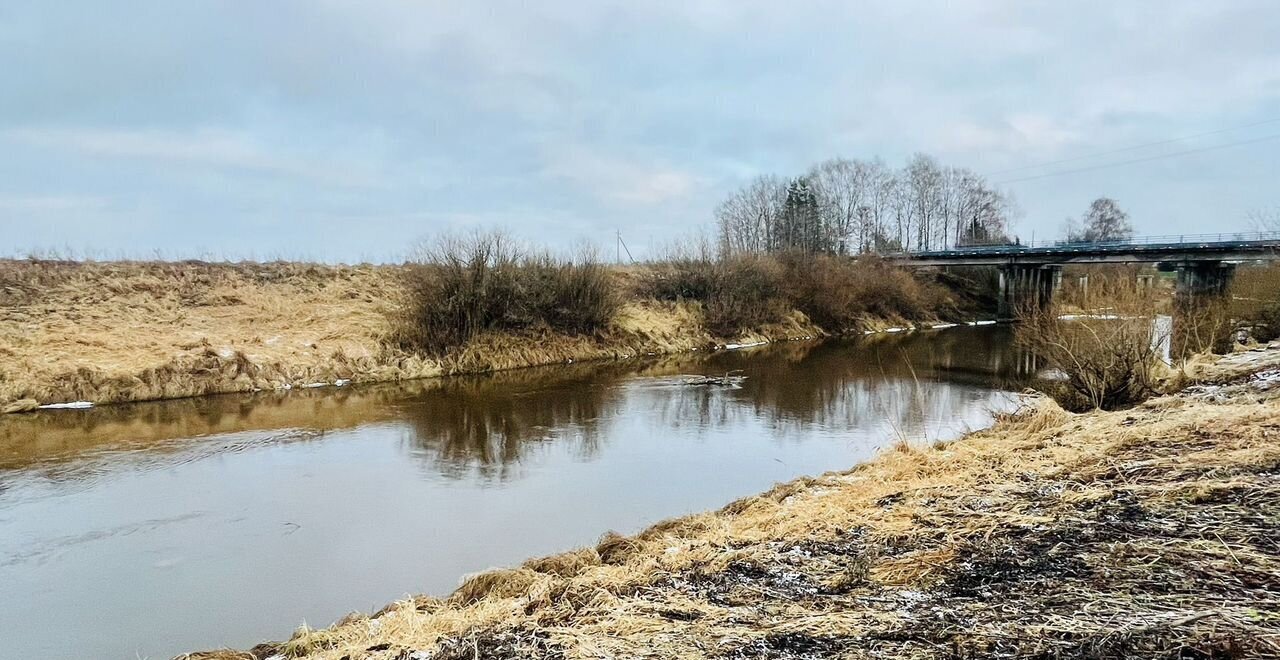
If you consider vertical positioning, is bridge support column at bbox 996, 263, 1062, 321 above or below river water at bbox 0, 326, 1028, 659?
above

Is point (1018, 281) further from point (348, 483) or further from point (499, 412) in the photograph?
point (348, 483)

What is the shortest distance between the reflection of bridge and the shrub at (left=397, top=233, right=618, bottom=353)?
18826 millimetres

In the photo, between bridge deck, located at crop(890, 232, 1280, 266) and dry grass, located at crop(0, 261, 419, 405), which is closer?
dry grass, located at crop(0, 261, 419, 405)

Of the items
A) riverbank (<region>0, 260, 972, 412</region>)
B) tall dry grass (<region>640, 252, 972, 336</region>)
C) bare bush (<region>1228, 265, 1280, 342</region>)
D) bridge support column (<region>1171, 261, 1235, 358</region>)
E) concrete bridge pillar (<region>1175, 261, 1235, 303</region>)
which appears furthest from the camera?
concrete bridge pillar (<region>1175, 261, 1235, 303</region>)

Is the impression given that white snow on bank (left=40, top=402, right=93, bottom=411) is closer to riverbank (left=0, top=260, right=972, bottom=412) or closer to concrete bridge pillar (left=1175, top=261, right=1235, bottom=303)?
riverbank (left=0, top=260, right=972, bottom=412)

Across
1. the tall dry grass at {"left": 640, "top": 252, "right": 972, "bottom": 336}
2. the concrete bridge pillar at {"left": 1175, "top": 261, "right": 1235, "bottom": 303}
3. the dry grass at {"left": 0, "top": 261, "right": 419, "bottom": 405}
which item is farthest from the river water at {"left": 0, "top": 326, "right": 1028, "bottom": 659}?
the concrete bridge pillar at {"left": 1175, "top": 261, "right": 1235, "bottom": 303}

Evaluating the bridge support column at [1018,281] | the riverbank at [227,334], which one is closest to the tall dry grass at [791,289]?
the riverbank at [227,334]

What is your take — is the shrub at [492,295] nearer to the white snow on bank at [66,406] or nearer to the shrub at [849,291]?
the white snow on bank at [66,406]

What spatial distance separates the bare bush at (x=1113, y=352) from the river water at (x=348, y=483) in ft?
5.82

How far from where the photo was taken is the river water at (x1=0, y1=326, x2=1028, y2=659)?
6371 mm

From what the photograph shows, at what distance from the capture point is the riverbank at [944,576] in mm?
3240

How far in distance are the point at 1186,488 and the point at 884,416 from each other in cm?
907

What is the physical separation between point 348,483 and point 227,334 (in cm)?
1331

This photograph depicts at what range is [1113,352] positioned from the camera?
11.7m
